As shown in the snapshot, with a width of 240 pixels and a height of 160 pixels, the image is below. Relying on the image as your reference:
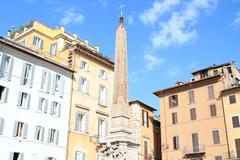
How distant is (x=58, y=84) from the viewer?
23984 millimetres

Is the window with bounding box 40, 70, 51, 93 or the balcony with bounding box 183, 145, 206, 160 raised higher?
the window with bounding box 40, 70, 51, 93

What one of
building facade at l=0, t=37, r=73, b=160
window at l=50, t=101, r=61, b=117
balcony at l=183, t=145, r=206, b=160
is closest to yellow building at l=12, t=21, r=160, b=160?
building facade at l=0, t=37, r=73, b=160

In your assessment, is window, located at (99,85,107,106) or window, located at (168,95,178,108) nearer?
window, located at (99,85,107,106)

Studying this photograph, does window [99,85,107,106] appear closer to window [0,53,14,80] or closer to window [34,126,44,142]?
window [34,126,44,142]

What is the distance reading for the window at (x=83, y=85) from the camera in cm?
2580

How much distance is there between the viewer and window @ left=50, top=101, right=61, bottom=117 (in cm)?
2283

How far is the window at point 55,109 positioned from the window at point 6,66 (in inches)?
153

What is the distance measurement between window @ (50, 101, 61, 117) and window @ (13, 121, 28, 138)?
98.3 inches

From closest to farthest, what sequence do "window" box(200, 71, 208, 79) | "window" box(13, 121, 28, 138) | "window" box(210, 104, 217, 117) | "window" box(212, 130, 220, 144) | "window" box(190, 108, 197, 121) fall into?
"window" box(13, 121, 28, 138)
"window" box(212, 130, 220, 144)
"window" box(210, 104, 217, 117)
"window" box(190, 108, 197, 121)
"window" box(200, 71, 208, 79)

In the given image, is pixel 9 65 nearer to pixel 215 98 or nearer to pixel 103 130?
pixel 103 130

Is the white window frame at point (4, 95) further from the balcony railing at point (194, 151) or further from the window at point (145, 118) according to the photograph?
the balcony railing at point (194, 151)

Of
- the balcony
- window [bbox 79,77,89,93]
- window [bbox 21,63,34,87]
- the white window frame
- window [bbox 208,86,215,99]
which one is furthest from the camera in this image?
window [bbox 208,86,215,99]

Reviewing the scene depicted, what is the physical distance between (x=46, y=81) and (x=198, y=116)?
14.5 metres

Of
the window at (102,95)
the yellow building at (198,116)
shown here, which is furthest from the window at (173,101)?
the window at (102,95)
